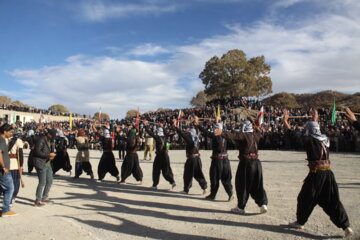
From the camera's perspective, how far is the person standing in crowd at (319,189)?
5127 millimetres

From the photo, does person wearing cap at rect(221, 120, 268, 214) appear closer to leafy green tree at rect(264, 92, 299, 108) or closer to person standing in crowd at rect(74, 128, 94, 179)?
person standing in crowd at rect(74, 128, 94, 179)

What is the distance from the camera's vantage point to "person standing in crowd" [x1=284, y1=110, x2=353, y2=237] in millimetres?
5127

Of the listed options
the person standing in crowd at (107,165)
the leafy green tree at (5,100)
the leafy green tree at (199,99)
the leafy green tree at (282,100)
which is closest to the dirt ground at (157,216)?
the person standing in crowd at (107,165)

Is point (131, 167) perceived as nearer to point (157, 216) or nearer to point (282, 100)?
point (157, 216)

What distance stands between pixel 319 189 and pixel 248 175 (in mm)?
1602

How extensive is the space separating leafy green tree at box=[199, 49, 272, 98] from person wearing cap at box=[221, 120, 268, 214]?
3902 cm

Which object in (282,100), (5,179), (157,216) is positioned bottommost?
(157,216)

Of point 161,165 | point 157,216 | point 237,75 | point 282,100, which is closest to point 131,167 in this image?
point 161,165

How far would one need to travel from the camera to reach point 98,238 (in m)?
5.16

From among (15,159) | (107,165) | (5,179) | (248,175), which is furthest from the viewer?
(107,165)

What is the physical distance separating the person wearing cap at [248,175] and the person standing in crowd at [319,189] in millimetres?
1117

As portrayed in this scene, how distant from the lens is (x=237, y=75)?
45.4 metres

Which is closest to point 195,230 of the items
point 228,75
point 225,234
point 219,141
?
point 225,234

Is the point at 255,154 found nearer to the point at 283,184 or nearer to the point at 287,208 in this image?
the point at 287,208
